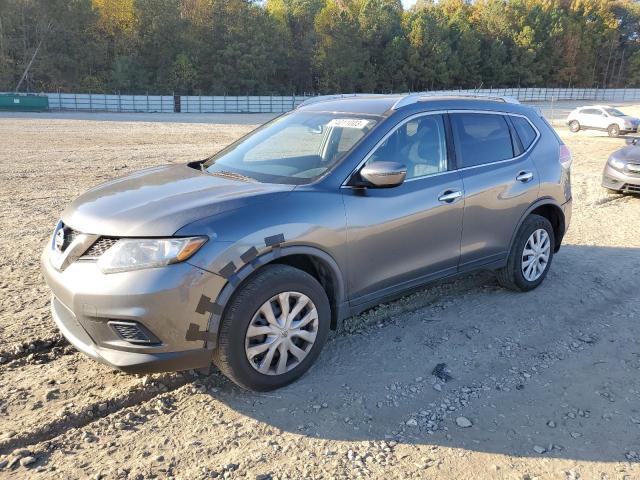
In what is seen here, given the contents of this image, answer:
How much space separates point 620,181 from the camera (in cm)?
995

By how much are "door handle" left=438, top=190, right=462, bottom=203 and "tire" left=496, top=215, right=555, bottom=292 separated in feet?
3.52

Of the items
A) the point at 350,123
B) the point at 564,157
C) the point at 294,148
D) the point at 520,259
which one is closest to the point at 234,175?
the point at 294,148

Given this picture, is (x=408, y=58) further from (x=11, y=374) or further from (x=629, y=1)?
(x=11, y=374)

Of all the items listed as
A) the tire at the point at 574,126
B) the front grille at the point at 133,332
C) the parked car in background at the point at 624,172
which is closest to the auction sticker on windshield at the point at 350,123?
the front grille at the point at 133,332

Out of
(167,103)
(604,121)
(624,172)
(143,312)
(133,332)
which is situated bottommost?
(167,103)

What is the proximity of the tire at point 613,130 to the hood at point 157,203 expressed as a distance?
1050 inches

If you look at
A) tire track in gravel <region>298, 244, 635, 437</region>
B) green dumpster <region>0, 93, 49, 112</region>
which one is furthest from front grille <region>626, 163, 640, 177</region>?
green dumpster <region>0, 93, 49, 112</region>

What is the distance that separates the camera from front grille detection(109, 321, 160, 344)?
9.52ft

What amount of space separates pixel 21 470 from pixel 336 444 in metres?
1.62

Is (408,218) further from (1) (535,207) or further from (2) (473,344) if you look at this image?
(1) (535,207)

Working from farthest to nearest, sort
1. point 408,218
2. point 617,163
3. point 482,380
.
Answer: point 617,163 → point 408,218 → point 482,380

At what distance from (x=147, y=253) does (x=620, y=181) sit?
9.68 meters

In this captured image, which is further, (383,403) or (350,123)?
(350,123)

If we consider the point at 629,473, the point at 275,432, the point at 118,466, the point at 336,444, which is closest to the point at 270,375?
the point at 275,432
